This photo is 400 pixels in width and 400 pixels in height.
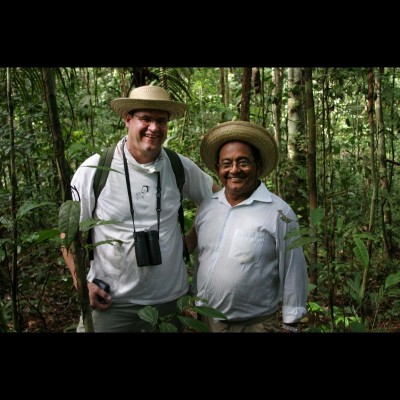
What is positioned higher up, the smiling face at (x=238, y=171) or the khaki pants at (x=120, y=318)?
the smiling face at (x=238, y=171)

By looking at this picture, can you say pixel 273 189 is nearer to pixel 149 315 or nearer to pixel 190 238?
pixel 190 238

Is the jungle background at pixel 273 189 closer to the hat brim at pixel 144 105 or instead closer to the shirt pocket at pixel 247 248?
the shirt pocket at pixel 247 248

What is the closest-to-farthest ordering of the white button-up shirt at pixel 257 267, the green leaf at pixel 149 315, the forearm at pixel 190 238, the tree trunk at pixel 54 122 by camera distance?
the tree trunk at pixel 54 122 → the green leaf at pixel 149 315 → the white button-up shirt at pixel 257 267 → the forearm at pixel 190 238

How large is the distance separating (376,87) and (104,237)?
382cm

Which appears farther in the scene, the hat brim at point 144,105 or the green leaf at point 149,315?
the hat brim at point 144,105

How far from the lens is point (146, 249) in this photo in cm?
252

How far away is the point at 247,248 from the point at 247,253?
3cm

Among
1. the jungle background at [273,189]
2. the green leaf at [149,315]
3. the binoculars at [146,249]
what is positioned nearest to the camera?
the green leaf at [149,315]

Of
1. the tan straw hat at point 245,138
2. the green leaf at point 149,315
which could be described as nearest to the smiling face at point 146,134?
the tan straw hat at point 245,138

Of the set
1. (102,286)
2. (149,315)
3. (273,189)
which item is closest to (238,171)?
(102,286)

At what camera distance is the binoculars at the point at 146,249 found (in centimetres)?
251

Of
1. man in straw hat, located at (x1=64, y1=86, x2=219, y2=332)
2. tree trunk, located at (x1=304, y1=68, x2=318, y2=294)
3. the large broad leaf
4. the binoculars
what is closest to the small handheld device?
man in straw hat, located at (x1=64, y1=86, x2=219, y2=332)

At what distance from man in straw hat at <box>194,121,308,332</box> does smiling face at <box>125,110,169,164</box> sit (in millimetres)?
431

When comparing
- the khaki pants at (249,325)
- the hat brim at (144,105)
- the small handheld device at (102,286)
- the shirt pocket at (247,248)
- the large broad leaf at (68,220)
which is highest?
the hat brim at (144,105)
